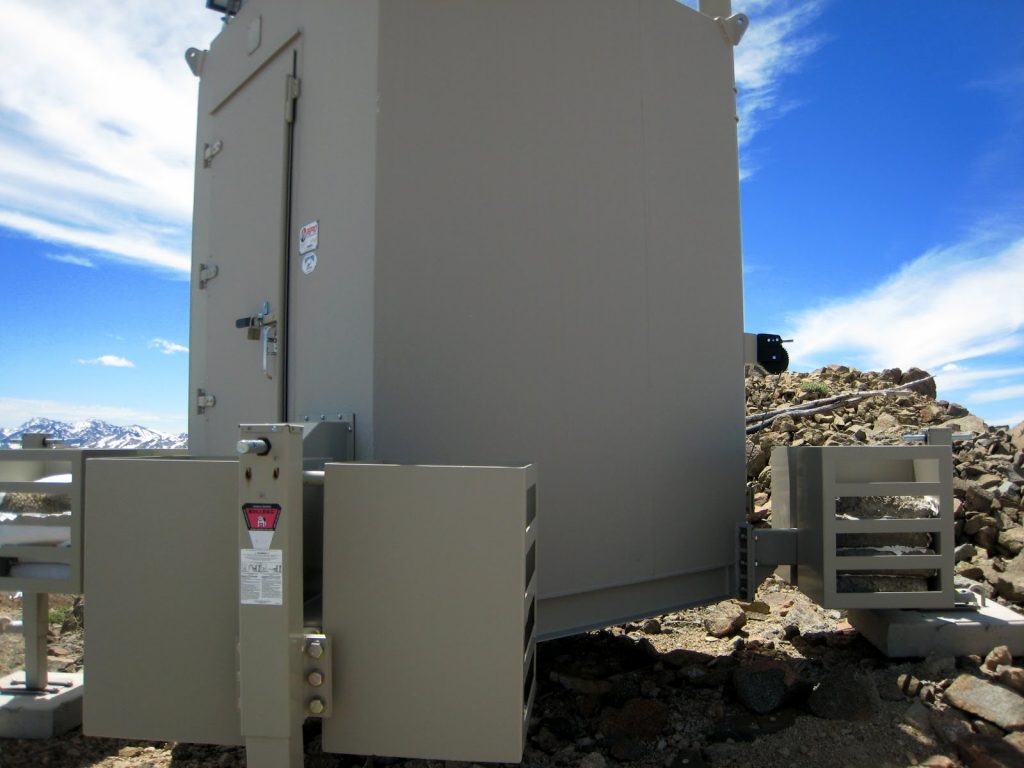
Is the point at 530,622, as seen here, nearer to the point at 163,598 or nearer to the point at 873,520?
the point at 163,598

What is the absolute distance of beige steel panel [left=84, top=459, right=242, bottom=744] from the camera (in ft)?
6.93

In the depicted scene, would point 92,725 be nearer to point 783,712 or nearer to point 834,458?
point 783,712

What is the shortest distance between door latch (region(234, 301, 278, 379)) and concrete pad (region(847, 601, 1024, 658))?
296cm

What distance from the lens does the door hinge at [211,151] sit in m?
4.00

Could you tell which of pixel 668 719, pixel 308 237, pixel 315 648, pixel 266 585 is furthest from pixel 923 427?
pixel 266 585

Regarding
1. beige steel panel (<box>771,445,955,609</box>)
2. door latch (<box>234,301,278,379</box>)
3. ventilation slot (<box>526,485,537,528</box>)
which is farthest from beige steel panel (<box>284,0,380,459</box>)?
beige steel panel (<box>771,445,955,609</box>)

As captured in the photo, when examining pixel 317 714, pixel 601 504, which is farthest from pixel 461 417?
pixel 317 714

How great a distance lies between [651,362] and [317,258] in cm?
151

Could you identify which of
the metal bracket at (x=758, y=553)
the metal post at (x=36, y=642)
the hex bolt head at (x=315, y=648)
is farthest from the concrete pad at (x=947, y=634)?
the metal post at (x=36, y=642)

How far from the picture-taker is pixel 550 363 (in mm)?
3127

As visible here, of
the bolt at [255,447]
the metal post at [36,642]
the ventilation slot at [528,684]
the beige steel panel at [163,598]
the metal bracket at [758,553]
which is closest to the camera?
the bolt at [255,447]

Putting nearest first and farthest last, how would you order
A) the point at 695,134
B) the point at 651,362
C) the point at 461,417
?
the point at 461,417
the point at 651,362
the point at 695,134

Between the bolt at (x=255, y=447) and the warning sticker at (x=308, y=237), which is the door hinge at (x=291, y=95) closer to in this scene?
the warning sticker at (x=308, y=237)

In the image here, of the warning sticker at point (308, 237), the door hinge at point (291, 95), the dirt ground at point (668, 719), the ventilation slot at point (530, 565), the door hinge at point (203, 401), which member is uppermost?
the door hinge at point (291, 95)
